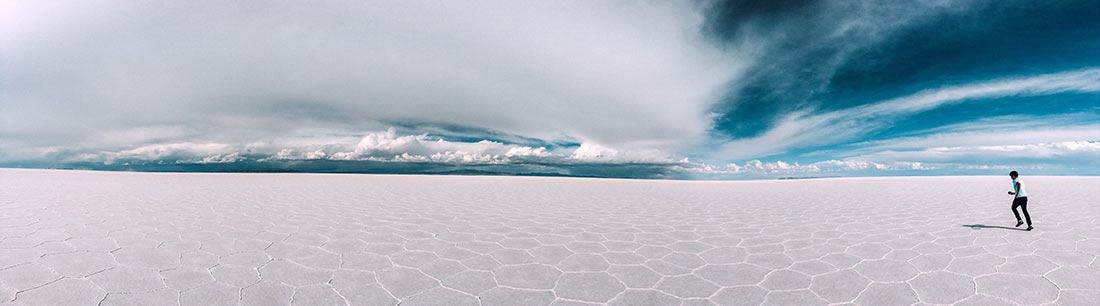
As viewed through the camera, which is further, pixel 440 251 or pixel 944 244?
pixel 944 244

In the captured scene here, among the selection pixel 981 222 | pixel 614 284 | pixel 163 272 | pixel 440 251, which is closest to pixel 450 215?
pixel 440 251

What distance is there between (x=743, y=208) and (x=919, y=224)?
3406 millimetres

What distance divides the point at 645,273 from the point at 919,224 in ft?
20.7

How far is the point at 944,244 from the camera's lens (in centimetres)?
517

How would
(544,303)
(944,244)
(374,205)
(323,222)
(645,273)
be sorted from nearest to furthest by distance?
(544,303) < (645,273) < (944,244) < (323,222) < (374,205)

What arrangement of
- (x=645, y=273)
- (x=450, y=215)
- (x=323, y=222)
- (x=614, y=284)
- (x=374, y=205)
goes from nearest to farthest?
(x=614, y=284) → (x=645, y=273) → (x=323, y=222) → (x=450, y=215) → (x=374, y=205)

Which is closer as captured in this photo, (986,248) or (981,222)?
(986,248)

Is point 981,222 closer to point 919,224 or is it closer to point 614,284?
point 919,224

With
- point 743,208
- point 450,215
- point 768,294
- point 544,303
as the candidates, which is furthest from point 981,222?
point 450,215

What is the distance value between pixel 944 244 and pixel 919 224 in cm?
219

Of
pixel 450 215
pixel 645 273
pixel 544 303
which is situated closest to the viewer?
pixel 544 303

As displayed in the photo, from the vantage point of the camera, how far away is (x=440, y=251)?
191 inches

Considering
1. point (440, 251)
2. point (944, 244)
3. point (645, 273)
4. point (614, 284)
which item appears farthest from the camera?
point (944, 244)

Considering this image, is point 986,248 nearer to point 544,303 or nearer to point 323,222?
point 544,303
